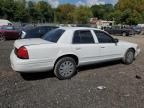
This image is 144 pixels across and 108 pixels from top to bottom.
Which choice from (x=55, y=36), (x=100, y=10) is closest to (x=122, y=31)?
(x=55, y=36)

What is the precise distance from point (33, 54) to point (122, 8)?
74.3 m

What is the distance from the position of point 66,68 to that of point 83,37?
1.23 m

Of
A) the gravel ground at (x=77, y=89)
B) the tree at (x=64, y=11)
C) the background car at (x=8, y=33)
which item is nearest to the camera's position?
the gravel ground at (x=77, y=89)

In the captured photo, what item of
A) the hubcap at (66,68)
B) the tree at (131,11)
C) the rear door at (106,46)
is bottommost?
the hubcap at (66,68)

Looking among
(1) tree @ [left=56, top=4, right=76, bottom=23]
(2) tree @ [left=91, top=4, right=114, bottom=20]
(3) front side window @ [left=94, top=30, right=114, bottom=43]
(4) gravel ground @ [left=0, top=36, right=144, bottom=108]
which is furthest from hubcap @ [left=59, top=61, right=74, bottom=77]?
(2) tree @ [left=91, top=4, right=114, bottom=20]

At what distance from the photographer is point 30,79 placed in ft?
23.8

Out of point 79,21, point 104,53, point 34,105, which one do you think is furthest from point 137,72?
point 79,21

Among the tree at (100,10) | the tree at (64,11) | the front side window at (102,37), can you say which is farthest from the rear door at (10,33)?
the tree at (100,10)

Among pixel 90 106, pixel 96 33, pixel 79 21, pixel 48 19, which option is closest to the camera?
pixel 90 106

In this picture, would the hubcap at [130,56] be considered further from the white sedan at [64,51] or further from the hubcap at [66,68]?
the hubcap at [66,68]

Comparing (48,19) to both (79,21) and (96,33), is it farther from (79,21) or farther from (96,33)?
(96,33)

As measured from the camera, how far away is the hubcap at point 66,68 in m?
7.22

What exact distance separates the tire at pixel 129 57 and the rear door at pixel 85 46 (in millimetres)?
1813

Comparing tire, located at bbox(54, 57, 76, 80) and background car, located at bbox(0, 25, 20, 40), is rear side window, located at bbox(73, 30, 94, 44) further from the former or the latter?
background car, located at bbox(0, 25, 20, 40)
